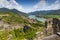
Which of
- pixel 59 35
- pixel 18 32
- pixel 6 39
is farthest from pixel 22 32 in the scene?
pixel 59 35

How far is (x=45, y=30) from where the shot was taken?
69.1 meters

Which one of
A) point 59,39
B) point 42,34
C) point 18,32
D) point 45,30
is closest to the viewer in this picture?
point 59,39

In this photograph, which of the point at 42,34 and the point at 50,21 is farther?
the point at 50,21

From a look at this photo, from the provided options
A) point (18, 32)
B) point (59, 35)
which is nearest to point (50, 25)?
point (59, 35)

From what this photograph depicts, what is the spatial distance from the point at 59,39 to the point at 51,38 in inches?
74.3

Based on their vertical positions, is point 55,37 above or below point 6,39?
above

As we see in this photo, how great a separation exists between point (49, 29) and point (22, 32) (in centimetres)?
7729

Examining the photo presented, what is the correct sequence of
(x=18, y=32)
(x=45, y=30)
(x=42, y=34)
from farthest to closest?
(x=18, y=32) < (x=45, y=30) < (x=42, y=34)

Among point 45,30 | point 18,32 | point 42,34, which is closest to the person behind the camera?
point 42,34

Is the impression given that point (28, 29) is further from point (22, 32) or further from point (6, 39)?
point (6, 39)

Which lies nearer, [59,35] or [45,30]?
[59,35]

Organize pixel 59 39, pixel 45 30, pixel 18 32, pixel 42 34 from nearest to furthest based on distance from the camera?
pixel 59 39, pixel 42 34, pixel 45 30, pixel 18 32

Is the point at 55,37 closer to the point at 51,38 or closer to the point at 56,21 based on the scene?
the point at 51,38

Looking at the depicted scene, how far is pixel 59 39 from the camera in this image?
40.2 meters
